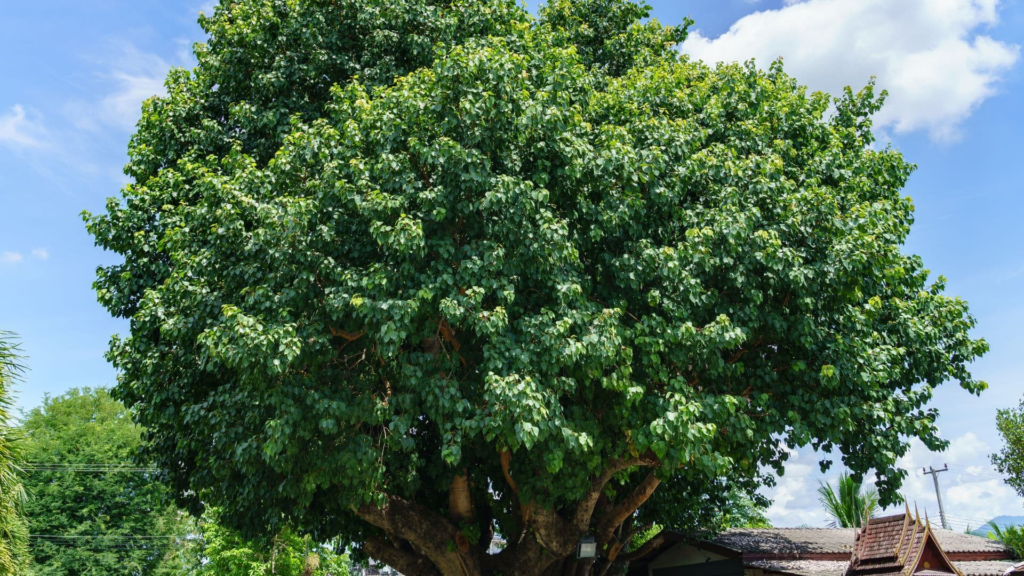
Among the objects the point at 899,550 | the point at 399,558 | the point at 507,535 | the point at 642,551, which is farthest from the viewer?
the point at 642,551

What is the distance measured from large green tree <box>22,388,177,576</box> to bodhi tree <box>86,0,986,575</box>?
19.6m

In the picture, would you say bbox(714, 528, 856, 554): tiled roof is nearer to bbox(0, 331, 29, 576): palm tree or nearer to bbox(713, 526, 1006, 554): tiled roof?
bbox(713, 526, 1006, 554): tiled roof

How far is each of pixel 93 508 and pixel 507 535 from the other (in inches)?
871

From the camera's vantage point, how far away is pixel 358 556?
15.2 m

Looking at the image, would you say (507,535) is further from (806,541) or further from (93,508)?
(93,508)

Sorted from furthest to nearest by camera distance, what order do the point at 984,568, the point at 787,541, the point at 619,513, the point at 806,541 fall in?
the point at 806,541, the point at 787,541, the point at 984,568, the point at 619,513

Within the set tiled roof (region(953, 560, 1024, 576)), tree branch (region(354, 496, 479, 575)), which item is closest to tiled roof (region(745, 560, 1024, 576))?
tiled roof (region(953, 560, 1024, 576))

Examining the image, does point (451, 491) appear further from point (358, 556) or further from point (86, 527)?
point (86, 527)

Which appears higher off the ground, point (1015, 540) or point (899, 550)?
point (1015, 540)

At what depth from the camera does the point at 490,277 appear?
9.10 metres

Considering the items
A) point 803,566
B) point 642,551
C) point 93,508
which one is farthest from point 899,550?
point 93,508

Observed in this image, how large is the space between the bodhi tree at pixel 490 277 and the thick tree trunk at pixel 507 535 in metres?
0.07

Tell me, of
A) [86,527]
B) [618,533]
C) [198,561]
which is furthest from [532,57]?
[198,561]

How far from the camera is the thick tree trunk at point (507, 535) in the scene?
1221 centimetres
